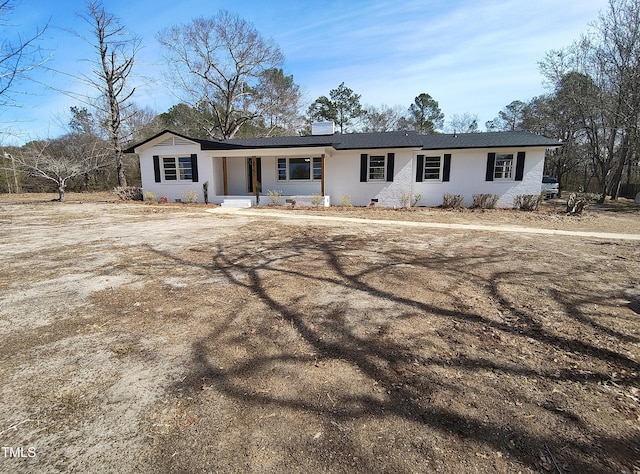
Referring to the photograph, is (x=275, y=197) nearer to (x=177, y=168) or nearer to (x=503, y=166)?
(x=177, y=168)

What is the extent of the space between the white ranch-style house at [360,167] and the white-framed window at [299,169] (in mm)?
50

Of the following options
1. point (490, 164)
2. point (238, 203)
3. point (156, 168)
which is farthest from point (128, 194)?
point (490, 164)

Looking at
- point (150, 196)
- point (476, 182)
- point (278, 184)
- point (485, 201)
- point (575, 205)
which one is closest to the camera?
point (575, 205)

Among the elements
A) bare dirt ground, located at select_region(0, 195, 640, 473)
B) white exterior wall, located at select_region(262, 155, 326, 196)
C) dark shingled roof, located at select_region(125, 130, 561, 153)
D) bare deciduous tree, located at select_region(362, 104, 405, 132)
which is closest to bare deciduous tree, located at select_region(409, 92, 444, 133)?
bare deciduous tree, located at select_region(362, 104, 405, 132)

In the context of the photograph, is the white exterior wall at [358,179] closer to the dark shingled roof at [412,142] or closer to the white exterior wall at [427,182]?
the white exterior wall at [427,182]

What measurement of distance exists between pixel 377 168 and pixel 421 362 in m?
13.8

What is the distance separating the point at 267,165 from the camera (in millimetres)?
16859

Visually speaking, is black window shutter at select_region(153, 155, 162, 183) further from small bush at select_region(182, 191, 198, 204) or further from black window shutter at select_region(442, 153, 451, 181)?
black window shutter at select_region(442, 153, 451, 181)

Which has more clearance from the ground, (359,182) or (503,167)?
(503,167)

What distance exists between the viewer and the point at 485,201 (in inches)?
589

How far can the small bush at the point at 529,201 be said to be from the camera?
1415 cm

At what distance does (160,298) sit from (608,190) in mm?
32232

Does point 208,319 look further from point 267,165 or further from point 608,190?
point 608,190

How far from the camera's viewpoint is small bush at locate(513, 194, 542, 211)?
46.4ft
